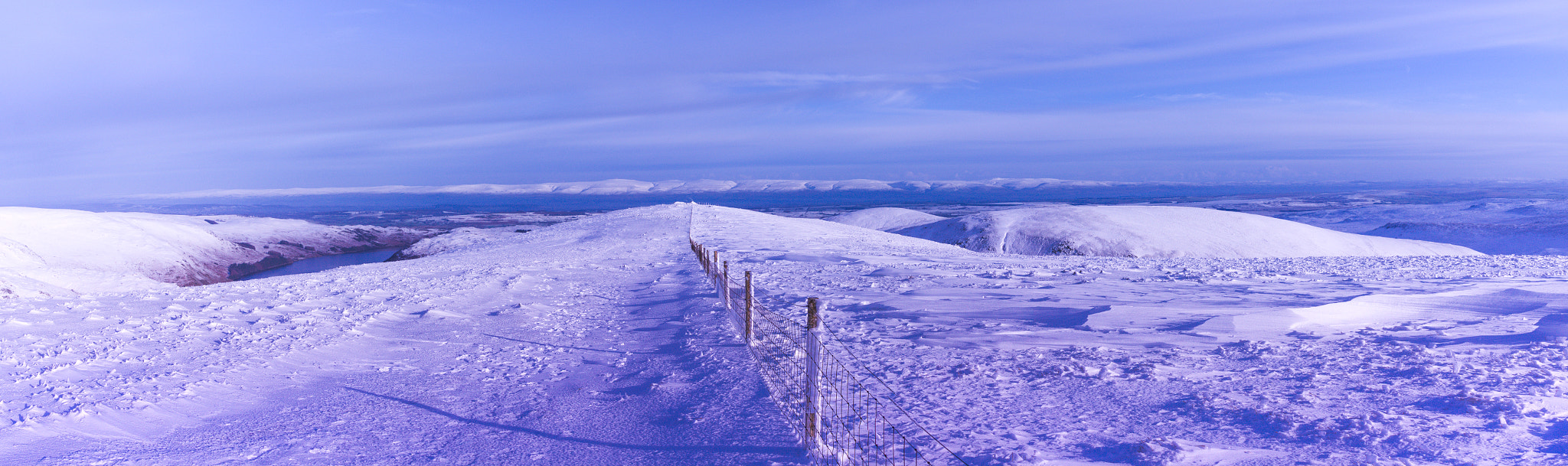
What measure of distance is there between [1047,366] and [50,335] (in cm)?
1088

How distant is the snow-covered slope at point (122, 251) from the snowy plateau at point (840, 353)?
50.5 ft

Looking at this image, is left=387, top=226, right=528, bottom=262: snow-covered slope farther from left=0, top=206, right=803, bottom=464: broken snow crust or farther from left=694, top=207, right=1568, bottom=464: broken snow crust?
left=694, top=207, right=1568, bottom=464: broken snow crust

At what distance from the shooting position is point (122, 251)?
37625mm

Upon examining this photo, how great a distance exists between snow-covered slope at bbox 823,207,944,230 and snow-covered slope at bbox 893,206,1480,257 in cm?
1894

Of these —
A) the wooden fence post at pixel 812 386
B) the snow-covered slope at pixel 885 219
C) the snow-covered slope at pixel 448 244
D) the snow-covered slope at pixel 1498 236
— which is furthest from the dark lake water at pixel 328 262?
the snow-covered slope at pixel 1498 236

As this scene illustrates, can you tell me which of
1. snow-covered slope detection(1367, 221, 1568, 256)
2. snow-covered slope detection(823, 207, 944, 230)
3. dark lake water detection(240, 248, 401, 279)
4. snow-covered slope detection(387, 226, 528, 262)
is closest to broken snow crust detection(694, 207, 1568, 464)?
snow-covered slope detection(387, 226, 528, 262)

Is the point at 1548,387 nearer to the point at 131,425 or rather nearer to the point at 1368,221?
the point at 131,425

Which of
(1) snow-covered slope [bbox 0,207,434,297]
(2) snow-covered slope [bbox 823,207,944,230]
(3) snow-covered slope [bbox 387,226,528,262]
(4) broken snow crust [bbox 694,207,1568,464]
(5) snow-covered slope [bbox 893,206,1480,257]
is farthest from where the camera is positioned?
(2) snow-covered slope [bbox 823,207,944,230]

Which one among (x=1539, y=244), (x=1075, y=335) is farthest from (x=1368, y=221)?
(x=1075, y=335)

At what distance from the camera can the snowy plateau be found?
16.2 ft

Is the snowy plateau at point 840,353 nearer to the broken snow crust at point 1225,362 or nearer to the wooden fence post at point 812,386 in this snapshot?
the broken snow crust at point 1225,362

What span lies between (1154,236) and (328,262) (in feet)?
173

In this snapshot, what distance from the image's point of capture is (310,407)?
6.18 meters

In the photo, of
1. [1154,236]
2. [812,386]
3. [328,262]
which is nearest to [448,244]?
[328,262]
